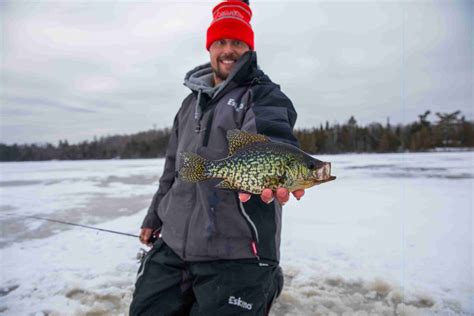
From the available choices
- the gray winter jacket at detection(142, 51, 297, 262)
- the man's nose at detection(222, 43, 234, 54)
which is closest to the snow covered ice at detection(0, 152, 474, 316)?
the gray winter jacket at detection(142, 51, 297, 262)

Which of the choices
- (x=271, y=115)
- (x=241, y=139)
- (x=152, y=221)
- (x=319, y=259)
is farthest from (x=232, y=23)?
(x=319, y=259)

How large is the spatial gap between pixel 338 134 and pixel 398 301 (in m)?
49.6

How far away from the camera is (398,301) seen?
12.0ft

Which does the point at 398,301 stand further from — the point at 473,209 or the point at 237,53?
the point at 473,209

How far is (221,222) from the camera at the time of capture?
2518 mm

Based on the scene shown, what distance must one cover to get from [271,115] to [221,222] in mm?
884

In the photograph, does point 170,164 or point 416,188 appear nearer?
point 170,164

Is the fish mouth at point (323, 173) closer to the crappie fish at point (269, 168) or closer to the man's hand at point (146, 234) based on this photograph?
the crappie fish at point (269, 168)

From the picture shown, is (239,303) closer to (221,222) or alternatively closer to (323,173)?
(221,222)

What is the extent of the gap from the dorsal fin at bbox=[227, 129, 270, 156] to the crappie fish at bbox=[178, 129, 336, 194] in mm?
15

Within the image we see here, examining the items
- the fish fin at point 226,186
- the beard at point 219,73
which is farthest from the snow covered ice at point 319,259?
the beard at point 219,73

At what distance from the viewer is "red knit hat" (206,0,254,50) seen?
3096mm

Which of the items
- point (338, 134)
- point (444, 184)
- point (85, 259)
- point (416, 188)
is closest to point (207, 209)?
point (85, 259)

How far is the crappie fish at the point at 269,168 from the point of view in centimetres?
201
